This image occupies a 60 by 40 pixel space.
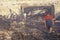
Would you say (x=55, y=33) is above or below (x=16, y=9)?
below

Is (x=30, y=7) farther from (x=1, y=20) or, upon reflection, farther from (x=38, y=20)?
(x=1, y=20)

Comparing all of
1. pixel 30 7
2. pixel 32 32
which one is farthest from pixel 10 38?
pixel 30 7

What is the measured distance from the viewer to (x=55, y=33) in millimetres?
4117

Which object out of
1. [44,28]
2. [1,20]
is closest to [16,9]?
[1,20]

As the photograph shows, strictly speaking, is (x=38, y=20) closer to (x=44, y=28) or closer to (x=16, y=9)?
(x=44, y=28)

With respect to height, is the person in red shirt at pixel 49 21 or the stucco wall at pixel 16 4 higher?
the stucco wall at pixel 16 4

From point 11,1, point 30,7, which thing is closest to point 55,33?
point 30,7

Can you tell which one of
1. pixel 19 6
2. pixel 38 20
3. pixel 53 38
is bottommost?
pixel 53 38

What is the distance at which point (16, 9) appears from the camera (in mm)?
4168

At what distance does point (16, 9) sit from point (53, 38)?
0.90 metres

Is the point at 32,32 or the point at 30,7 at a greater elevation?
the point at 30,7

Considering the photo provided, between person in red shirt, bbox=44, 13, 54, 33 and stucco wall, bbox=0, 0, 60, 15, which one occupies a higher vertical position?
stucco wall, bbox=0, 0, 60, 15

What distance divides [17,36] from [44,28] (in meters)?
0.54

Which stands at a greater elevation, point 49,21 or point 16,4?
point 16,4
